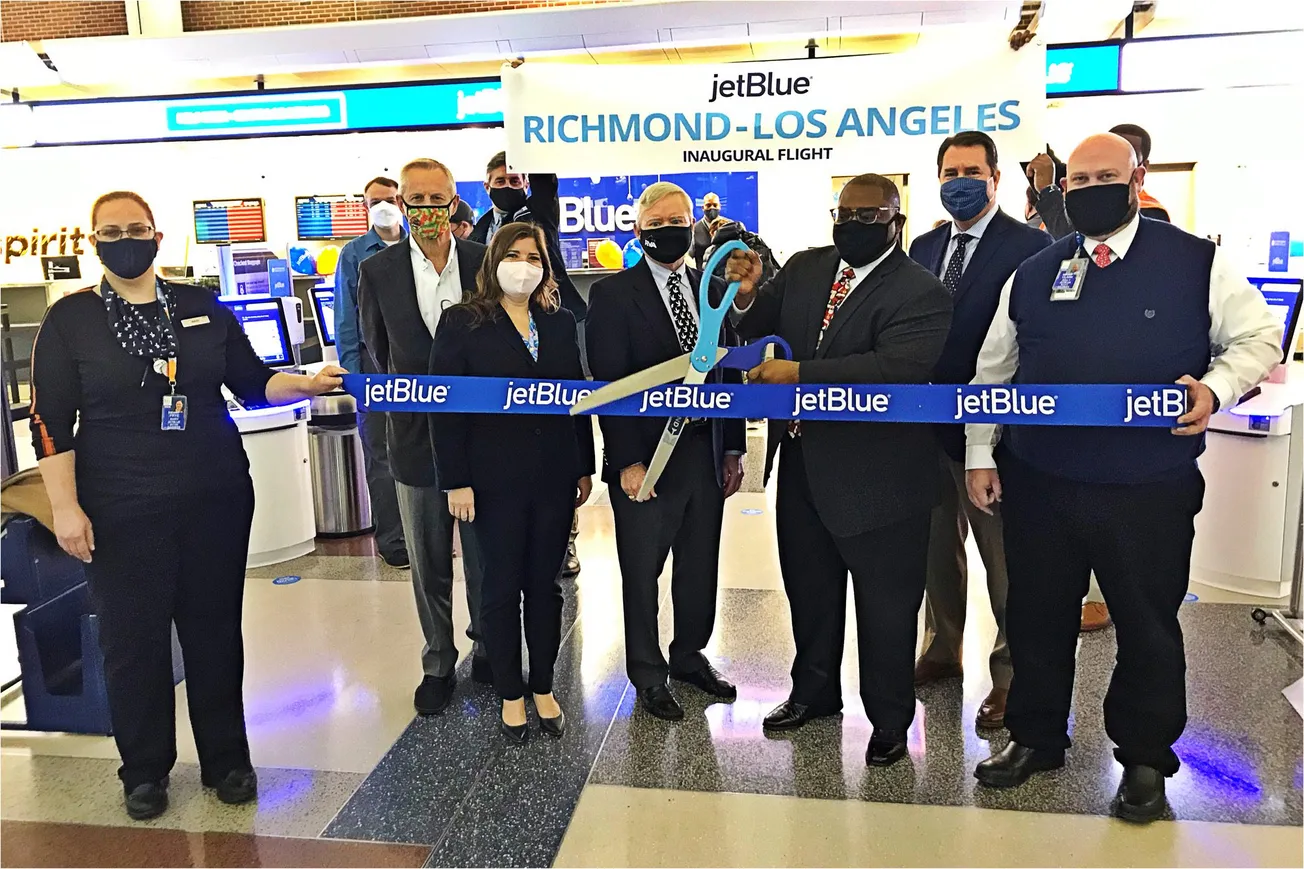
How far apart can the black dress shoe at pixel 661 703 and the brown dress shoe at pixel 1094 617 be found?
6.18ft

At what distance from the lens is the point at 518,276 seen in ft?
8.96

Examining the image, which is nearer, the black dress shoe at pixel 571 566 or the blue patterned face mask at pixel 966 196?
the blue patterned face mask at pixel 966 196

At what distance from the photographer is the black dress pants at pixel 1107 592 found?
7.90ft

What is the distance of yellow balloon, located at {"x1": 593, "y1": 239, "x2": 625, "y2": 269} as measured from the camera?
9125 mm

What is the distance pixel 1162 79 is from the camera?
4578 mm

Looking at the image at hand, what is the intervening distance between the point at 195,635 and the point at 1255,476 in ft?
14.7

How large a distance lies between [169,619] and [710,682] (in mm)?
1786

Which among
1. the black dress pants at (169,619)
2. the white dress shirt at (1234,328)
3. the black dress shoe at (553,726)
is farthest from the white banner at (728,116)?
the black dress shoe at (553,726)

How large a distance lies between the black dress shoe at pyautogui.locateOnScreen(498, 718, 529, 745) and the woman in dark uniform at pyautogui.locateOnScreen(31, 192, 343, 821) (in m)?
0.78

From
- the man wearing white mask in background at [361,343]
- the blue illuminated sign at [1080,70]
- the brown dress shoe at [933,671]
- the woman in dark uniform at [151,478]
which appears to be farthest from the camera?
the blue illuminated sign at [1080,70]

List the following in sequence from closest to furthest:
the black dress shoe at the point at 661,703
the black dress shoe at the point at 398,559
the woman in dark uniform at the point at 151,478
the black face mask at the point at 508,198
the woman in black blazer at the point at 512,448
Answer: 1. the woman in dark uniform at the point at 151,478
2. the woman in black blazer at the point at 512,448
3. the black dress shoe at the point at 661,703
4. the black face mask at the point at 508,198
5. the black dress shoe at the point at 398,559

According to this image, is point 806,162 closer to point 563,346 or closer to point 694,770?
point 563,346

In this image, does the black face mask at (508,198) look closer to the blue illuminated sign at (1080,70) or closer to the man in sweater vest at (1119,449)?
the man in sweater vest at (1119,449)

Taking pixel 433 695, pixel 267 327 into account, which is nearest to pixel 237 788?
pixel 433 695
